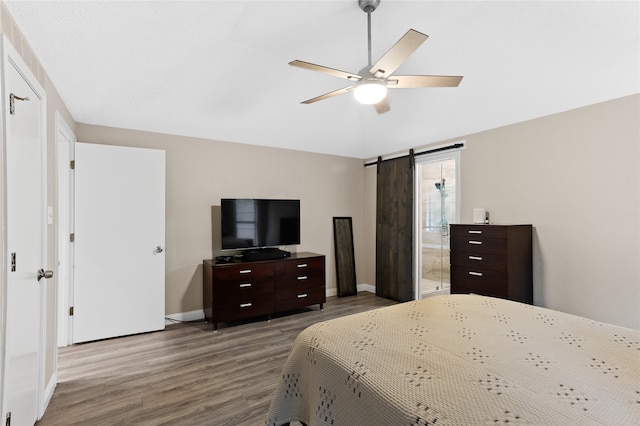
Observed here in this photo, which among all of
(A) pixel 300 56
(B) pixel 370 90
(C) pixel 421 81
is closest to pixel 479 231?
(C) pixel 421 81

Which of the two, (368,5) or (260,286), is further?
(260,286)

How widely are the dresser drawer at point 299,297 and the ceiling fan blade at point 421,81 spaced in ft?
8.90

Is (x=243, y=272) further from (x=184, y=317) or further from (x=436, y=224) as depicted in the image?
(x=436, y=224)

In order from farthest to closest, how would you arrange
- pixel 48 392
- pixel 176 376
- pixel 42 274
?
pixel 176 376
pixel 48 392
pixel 42 274

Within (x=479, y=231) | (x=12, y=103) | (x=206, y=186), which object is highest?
(x=12, y=103)

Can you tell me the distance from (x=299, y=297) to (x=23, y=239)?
9.38 feet

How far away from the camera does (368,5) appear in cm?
232

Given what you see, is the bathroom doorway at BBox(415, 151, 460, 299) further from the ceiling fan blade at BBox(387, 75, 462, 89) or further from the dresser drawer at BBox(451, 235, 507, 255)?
the ceiling fan blade at BBox(387, 75, 462, 89)

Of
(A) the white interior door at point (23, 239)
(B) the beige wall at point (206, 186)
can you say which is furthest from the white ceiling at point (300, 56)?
(A) the white interior door at point (23, 239)

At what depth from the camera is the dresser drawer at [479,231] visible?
118 inches

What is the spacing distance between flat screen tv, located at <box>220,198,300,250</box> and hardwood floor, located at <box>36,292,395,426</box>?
3.27 ft

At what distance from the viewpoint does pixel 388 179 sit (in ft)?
15.9

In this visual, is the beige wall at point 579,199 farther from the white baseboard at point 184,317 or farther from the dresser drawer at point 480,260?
the white baseboard at point 184,317

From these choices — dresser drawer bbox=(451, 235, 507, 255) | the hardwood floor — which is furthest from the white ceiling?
the hardwood floor
